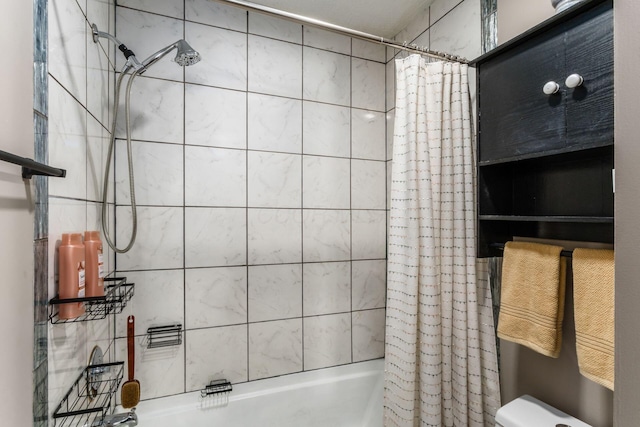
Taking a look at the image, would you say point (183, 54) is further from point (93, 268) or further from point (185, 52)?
point (93, 268)

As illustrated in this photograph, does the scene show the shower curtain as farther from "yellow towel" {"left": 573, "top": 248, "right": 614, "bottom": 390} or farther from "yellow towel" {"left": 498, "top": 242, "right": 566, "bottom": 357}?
"yellow towel" {"left": 573, "top": 248, "right": 614, "bottom": 390}

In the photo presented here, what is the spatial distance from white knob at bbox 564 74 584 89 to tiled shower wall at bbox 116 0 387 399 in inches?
48.0

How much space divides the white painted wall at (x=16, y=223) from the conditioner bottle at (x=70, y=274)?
122 millimetres

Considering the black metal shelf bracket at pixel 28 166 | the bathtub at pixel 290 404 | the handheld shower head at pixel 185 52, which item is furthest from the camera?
the bathtub at pixel 290 404

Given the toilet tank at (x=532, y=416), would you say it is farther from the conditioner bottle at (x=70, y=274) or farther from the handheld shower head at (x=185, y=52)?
the handheld shower head at (x=185, y=52)

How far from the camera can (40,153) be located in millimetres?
806

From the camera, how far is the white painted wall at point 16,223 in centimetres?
65

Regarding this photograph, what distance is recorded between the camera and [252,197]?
1.78m

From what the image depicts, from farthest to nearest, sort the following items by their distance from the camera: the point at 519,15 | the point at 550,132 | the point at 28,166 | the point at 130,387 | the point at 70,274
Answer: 1. the point at 130,387
2. the point at 519,15
3. the point at 550,132
4. the point at 70,274
5. the point at 28,166

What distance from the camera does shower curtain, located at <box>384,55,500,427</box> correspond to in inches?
51.1

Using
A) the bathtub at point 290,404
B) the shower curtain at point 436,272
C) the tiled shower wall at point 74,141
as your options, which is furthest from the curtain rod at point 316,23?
the bathtub at point 290,404

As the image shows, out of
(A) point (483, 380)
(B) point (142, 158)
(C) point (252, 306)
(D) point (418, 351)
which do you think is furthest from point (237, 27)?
(A) point (483, 380)

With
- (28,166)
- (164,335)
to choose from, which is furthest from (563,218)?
(164,335)

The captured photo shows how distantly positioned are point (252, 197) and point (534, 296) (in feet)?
4.45
